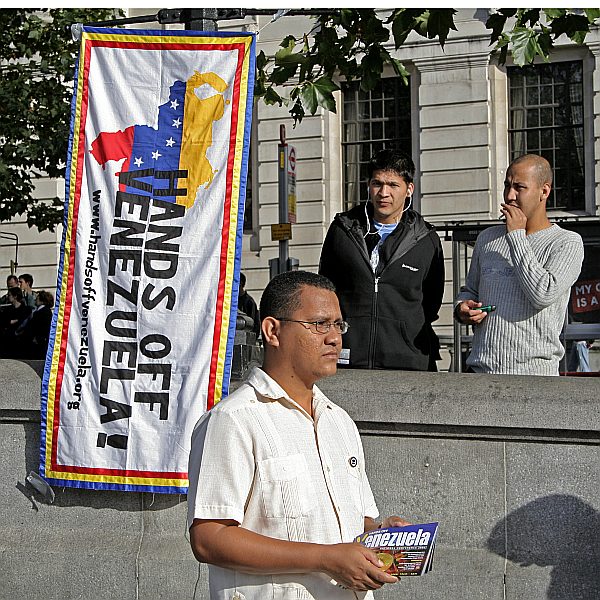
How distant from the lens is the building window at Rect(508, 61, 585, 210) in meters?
22.2

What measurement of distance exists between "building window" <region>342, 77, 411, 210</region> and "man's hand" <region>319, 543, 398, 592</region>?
20.8 meters

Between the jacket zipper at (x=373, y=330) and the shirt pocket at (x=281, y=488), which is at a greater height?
the jacket zipper at (x=373, y=330)

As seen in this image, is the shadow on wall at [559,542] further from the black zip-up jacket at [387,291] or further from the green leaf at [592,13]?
the green leaf at [592,13]

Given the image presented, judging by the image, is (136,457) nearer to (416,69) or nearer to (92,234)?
(92,234)

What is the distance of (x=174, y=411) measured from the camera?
231 inches

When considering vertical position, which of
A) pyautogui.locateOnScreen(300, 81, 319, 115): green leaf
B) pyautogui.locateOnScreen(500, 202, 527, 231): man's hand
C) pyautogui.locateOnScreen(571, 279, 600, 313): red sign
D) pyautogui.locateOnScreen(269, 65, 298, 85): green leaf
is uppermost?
pyautogui.locateOnScreen(269, 65, 298, 85): green leaf

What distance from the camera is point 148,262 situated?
19.6 ft

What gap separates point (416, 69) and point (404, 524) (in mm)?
20256

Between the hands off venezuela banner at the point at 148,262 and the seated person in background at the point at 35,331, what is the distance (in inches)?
450

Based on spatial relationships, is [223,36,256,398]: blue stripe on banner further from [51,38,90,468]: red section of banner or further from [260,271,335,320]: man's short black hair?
[260,271,335,320]: man's short black hair

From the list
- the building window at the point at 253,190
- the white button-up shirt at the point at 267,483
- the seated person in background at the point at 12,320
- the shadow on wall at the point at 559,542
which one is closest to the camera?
the white button-up shirt at the point at 267,483

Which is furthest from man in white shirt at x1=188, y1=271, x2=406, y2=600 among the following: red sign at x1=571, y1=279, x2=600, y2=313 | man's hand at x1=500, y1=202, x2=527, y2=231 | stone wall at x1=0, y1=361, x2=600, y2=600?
red sign at x1=571, y1=279, x2=600, y2=313

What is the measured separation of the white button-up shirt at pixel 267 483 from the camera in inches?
127

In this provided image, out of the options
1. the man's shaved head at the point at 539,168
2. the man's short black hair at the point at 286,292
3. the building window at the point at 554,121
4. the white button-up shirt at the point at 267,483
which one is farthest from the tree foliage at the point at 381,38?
the building window at the point at 554,121
